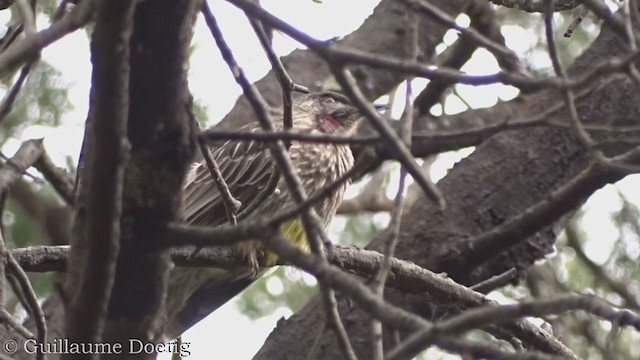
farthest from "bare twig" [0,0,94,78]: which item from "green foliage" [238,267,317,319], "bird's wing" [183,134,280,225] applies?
"green foliage" [238,267,317,319]

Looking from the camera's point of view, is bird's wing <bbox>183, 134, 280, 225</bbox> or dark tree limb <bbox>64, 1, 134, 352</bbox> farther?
bird's wing <bbox>183, 134, 280, 225</bbox>

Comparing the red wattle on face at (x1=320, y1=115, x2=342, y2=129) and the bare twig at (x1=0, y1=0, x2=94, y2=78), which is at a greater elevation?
the red wattle on face at (x1=320, y1=115, x2=342, y2=129)

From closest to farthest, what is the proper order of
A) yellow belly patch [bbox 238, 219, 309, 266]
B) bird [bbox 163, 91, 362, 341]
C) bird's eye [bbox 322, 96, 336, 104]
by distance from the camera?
yellow belly patch [bbox 238, 219, 309, 266]
bird [bbox 163, 91, 362, 341]
bird's eye [bbox 322, 96, 336, 104]

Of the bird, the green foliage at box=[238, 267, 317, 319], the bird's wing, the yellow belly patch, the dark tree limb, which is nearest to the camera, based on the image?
the dark tree limb

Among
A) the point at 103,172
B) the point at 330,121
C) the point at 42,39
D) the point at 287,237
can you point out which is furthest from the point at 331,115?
the point at 42,39

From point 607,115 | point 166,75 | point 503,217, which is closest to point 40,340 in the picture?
point 166,75

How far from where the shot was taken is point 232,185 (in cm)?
464

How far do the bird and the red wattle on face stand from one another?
195 mm

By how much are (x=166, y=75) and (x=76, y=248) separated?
14.4 inches

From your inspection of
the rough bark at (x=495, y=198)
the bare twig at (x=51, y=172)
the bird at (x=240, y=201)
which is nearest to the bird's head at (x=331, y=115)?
the bird at (x=240, y=201)

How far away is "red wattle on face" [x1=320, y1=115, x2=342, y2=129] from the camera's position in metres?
5.41

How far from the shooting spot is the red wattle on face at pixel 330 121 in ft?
17.7

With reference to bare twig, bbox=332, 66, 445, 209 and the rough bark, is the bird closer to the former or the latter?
the rough bark

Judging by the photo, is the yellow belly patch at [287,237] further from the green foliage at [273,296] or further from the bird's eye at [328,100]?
the green foliage at [273,296]
